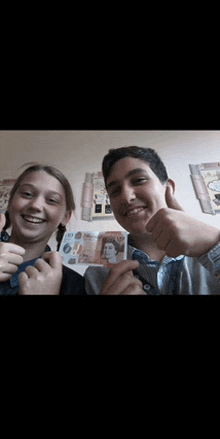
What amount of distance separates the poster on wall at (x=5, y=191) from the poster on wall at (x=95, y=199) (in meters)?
0.41

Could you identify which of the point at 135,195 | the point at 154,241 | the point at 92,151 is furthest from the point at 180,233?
the point at 92,151

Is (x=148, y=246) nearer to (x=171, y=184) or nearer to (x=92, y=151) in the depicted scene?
(x=171, y=184)

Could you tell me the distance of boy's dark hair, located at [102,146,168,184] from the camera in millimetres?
1785

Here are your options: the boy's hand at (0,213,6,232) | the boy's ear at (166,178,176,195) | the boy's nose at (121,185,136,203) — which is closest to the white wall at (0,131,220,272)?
the boy's ear at (166,178,176,195)

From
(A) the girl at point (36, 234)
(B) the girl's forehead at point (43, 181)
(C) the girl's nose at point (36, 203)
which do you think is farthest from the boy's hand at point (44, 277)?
(B) the girl's forehead at point (43, 181)

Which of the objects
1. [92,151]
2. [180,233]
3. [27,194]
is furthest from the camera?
[92,151]

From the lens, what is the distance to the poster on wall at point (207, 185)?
1698 mm

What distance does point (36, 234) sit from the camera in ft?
5.72

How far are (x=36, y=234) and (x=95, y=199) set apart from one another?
13.8 inches

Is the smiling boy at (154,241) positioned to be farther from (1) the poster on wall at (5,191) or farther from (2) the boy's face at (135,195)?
(1) the poster on wall at (5,191)

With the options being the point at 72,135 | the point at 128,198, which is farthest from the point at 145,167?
the point at 72,135

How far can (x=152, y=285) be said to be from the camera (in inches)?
60.9

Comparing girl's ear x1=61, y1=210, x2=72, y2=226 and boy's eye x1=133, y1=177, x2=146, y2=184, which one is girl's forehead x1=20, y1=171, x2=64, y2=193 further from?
boy's eye x1=133, y1=177, x2=146, y2=184

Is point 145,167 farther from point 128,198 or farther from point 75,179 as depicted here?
point 75,179
